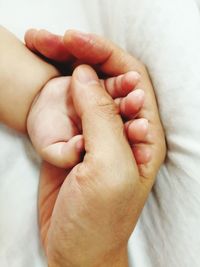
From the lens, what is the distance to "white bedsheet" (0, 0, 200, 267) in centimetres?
69

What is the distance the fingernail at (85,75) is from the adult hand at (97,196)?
13mm

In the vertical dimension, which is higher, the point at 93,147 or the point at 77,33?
the point at 77,33

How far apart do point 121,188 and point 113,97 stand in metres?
0.22

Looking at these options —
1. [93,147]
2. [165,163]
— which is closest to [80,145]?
[93,147]

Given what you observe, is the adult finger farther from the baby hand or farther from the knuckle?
the knuckle

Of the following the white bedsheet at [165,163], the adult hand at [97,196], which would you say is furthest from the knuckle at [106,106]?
the white bedsheet at [165,163]

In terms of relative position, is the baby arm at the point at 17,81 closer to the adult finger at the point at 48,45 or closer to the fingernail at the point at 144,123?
the adult finger at the point at 48,45

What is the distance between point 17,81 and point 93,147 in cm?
26

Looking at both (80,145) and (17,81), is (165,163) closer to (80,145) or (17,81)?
(80,145)

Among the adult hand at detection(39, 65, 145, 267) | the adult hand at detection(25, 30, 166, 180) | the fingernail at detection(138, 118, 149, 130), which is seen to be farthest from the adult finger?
the fingernail at detection(138, 118, 149, 130)

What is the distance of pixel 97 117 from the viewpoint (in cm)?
67

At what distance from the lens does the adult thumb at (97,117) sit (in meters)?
0.65

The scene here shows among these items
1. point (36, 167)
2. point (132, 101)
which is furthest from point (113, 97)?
point (36, 167)

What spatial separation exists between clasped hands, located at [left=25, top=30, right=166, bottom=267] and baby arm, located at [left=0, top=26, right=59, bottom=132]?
0.8 inches
